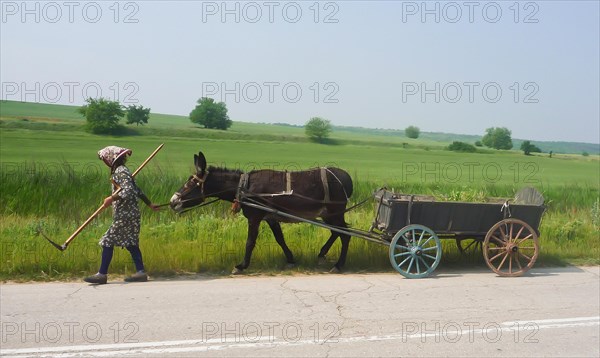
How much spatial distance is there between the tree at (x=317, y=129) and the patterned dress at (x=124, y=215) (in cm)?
2746

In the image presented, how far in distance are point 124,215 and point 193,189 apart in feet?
3.76

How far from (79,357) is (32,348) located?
55 centimetres

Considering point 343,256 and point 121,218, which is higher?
point 121,218

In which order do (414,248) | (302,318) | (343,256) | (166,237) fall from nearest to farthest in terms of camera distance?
(302,318) < (414,248) < (343,256) < (166,237)

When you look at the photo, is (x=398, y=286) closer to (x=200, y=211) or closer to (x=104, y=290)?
(x=104, y=290)

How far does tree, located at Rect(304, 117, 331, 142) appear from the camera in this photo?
115ft

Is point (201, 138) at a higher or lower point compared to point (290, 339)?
higher

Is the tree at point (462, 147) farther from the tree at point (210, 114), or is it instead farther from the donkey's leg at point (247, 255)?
the donkey's leg at point (247, 255)

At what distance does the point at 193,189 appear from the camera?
829cm

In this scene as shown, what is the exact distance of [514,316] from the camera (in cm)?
625

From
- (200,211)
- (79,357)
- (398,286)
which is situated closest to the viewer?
(79,357)

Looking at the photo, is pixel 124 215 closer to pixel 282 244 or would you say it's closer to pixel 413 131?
pixel 282 244

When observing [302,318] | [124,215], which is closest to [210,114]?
[124,215]

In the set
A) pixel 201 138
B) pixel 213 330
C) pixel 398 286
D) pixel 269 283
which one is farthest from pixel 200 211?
pixel 201 138
